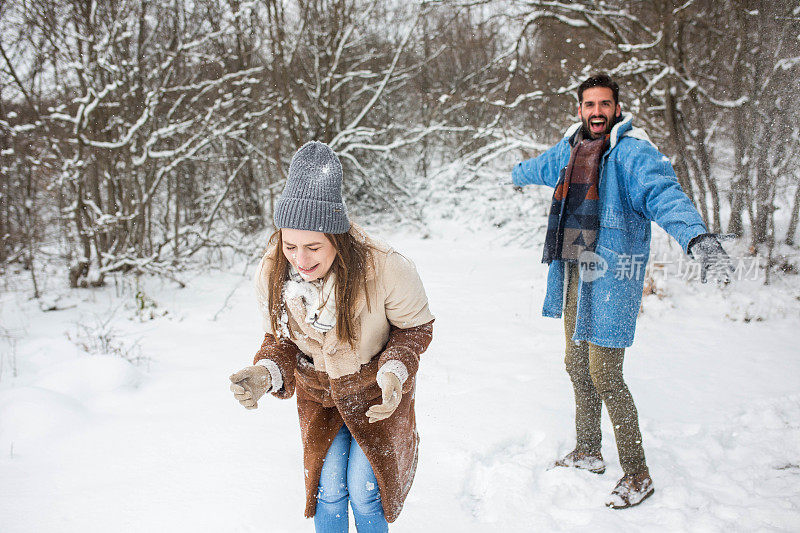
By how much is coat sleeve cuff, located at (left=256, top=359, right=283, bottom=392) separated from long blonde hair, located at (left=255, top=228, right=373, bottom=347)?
12cm

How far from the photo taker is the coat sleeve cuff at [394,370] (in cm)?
151

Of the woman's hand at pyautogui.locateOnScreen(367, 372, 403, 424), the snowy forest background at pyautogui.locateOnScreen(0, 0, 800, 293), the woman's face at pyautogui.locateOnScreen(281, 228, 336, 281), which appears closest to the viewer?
the woman's hand at pyautogui.locateOnScreen(367, 372, 403, 424)

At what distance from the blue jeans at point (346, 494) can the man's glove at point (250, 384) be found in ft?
1.12

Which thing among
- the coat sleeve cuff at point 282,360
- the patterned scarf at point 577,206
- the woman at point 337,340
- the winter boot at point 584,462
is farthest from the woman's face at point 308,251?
the winter boot at point 584,462

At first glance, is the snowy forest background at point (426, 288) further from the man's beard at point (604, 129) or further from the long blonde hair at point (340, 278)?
the man's beard at point (604, 129)

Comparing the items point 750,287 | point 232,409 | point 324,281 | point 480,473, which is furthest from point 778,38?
point 232,409

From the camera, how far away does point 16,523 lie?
7.04ft

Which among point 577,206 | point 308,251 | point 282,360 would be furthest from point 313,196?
point 577,206

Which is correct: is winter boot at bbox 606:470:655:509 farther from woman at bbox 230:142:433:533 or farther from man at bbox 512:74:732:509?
woman at bbox 230:142:433:533

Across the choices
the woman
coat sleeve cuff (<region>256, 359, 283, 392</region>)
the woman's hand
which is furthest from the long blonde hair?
the woman's hand

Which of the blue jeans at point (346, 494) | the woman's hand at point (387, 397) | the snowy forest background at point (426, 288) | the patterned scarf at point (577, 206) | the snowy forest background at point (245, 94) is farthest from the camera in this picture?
the snowy forest background at point (245, 94)

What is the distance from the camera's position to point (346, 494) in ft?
5.61

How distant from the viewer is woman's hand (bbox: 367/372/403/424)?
145cm

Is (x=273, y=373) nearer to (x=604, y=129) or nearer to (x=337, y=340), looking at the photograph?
(x=337, y=340)
